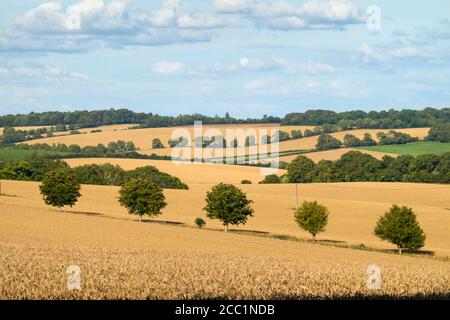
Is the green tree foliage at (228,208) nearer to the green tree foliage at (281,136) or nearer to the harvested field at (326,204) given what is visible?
the harvested field at (326,204)

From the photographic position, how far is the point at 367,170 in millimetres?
134500

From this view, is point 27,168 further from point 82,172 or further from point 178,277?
point 178,277

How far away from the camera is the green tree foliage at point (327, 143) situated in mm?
160613

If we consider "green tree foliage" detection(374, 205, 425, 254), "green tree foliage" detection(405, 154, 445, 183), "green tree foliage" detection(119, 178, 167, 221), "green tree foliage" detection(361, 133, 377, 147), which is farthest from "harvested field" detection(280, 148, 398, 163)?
"green tree foliage" detection(374, 205, 425, 254)

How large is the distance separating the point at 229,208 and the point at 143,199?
28.0ft

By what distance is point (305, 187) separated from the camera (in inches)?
4596

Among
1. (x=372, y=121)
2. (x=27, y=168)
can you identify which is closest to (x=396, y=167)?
(x=27, y=168)

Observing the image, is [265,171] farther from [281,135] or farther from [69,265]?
[69,265]

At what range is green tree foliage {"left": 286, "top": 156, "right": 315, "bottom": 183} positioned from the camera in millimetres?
129875
